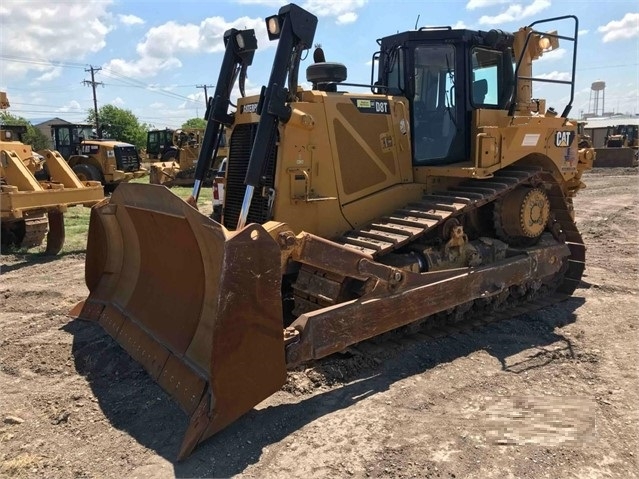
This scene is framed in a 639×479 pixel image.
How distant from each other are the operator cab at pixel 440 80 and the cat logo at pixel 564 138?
2.99ft

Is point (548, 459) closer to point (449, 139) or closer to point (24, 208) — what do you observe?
point (449, 139)

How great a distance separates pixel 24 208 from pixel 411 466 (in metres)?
7.64

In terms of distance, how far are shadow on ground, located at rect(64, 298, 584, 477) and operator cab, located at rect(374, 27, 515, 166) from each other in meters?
1.86

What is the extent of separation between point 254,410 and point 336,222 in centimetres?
186

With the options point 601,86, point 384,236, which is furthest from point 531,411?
point 601,86

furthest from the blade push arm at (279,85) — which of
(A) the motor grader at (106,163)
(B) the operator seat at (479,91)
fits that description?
(A) the motor grader at (106,163)

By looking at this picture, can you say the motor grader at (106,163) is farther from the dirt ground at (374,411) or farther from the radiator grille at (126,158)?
the dirt ground at (374,411)

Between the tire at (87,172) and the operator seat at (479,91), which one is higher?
the operator seat at (479,91)

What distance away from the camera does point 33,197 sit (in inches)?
335

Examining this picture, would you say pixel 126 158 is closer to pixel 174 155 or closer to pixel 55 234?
pixel 174 155

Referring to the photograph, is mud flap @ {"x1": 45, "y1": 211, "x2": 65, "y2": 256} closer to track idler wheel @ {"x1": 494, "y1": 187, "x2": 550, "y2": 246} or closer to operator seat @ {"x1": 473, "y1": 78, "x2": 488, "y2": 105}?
operator seat @ {"x1": 473, "y1": 78, "x2": 488, "y2": 105}

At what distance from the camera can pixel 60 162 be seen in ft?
32.1

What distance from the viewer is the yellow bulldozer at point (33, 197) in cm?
840

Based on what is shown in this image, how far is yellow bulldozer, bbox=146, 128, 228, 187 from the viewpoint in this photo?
2012cm
